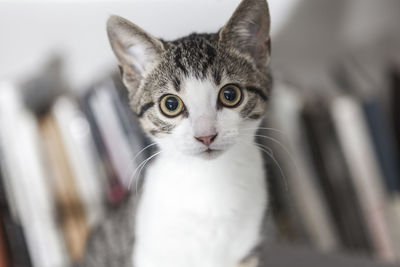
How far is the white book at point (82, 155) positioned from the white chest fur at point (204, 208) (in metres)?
0.60

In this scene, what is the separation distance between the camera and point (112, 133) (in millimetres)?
964

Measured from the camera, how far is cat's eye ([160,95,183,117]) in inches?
15.2

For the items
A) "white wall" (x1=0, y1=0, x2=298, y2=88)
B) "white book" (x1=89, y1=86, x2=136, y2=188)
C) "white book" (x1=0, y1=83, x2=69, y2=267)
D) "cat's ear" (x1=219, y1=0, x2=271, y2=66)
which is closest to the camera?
"cat's ear" (x1=219, y1=0, x2=271, y2=66)

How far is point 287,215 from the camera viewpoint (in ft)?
3.58

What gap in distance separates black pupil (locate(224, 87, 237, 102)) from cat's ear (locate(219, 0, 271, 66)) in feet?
0.13

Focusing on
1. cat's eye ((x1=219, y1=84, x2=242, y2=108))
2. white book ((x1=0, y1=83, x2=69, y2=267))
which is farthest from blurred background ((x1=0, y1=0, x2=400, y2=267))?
cat's eye ((x1=219, y1=84, x2=242, y2=108))

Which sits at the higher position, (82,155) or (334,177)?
(82,155)

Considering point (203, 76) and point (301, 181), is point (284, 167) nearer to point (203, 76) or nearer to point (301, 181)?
point (301, 181)

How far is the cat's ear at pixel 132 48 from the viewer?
368mm

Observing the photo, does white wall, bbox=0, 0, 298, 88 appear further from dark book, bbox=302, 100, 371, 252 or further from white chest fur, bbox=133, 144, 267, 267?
dark book, bbox=302, 100, 371, 252

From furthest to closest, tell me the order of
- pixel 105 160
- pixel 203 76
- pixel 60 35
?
pixel 105 160
pixel 60 35
pixel 203 76

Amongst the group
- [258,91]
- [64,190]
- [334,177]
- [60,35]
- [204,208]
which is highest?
[60,35]

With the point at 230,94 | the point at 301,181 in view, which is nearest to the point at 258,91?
the point at 230,94

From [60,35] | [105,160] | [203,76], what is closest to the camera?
[203,76]
